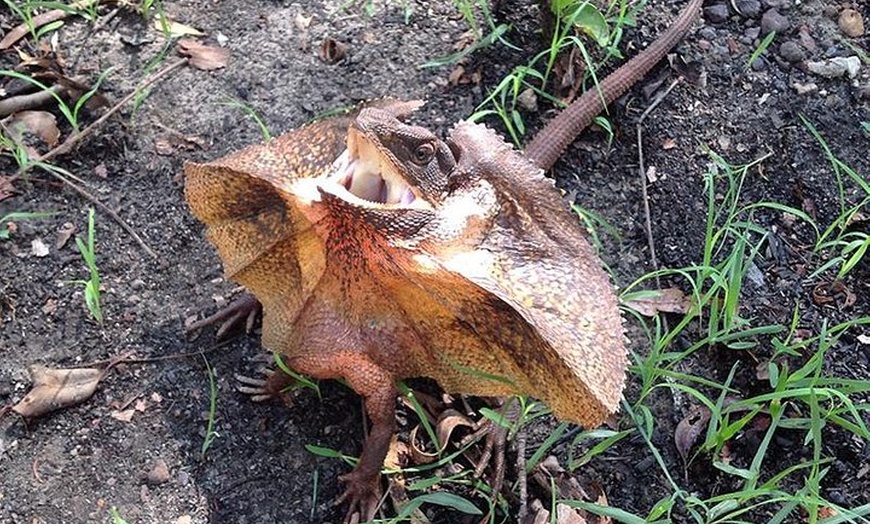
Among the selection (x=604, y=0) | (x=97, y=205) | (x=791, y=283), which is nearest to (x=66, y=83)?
(x=97, y=205)

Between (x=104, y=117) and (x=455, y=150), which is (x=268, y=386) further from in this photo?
(x=104, y=117)

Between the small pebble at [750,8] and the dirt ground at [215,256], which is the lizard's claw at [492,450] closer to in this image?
the dirt ground at [215,256]

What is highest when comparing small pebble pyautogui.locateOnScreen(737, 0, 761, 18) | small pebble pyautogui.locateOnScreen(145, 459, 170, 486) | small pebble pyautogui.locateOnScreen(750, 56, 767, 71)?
small pebble pyautogui.locateOnScreen(737, 0, 761, 18)

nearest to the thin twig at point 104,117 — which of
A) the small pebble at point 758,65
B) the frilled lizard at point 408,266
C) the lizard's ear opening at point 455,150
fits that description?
the frilled lizard at point 408,266

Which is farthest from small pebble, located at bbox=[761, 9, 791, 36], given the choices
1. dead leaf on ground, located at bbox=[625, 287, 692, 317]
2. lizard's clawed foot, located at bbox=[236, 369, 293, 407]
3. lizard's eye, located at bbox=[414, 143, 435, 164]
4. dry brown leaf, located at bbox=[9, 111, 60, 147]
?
dry brown leaf, located at bbox=[9, 111, 60, 147]

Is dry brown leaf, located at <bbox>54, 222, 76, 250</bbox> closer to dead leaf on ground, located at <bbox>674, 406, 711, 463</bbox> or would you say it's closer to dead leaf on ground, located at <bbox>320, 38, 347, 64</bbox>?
dead leaf on ground, located at <bbox>320, 38, 347, 64</bbox>

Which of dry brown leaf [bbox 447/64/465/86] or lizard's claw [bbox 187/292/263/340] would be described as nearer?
lizard's claw [bbox 187/292/263/340]
